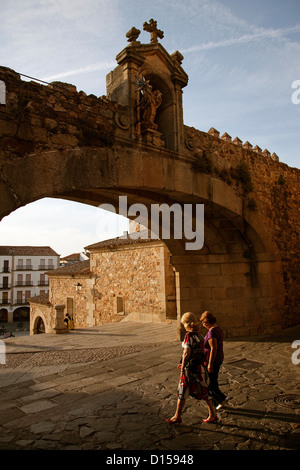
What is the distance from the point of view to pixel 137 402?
362 cm

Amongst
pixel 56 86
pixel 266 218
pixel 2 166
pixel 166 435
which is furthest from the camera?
pixel 266 218

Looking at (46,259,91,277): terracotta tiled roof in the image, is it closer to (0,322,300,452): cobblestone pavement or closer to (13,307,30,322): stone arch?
(0,322,300,452): cobblestone pavement

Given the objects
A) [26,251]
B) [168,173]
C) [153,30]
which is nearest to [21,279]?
[26,251]

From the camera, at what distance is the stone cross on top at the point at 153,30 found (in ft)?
17.8

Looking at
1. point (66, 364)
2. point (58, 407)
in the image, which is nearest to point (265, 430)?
point (58, 407)

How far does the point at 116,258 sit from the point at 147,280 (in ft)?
7.84

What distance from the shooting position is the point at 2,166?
136 inches

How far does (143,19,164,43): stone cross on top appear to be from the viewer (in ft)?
17.8

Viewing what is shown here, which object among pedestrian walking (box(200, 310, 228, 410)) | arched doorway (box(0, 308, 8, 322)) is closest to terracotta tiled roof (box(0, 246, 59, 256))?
arched doorway (box(0, 308, 8, 322))

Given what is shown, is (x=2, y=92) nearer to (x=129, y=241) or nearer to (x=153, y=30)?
(x=153, y=30)

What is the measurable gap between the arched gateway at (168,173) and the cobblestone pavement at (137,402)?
1.39 meters

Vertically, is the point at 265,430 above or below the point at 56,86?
below

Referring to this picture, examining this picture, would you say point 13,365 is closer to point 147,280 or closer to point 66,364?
point 66,364

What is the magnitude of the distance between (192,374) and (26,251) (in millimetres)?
41616
